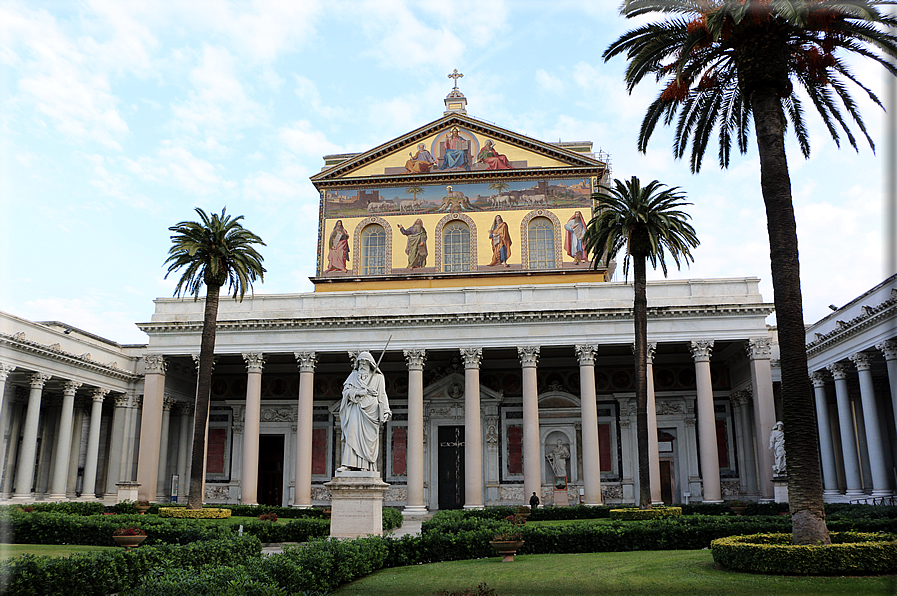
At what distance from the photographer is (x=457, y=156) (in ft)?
138

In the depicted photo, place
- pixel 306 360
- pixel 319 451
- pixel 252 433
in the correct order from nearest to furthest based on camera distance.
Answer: pixel 252 433, pixel 306 360, pixel 319 451

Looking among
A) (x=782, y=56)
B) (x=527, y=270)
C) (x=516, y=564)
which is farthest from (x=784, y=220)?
(x=527, y=270)

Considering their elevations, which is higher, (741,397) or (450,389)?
(450,389)

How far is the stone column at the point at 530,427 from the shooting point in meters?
33.5

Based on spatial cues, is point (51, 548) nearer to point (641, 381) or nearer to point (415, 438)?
point (415, 438)

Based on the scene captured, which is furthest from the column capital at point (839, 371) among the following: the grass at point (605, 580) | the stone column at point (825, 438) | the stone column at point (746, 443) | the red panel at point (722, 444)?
the grass at point (605, 580)

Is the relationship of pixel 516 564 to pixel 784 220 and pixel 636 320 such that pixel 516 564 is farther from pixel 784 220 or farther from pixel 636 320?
pixel 636 320

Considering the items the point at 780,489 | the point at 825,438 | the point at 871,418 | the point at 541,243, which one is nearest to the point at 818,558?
the point at 780,489

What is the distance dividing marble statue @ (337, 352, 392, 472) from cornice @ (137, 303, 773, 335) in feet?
55.7

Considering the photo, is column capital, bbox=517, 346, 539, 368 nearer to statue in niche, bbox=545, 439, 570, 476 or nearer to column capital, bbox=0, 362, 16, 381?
statue in niche, bbox=545, 439, 570, 476

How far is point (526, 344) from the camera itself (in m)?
35.4

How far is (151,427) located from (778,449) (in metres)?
29.4

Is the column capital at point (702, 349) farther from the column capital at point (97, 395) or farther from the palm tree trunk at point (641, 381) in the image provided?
the column capital at point (97, 395)

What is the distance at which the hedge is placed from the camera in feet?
39.2
